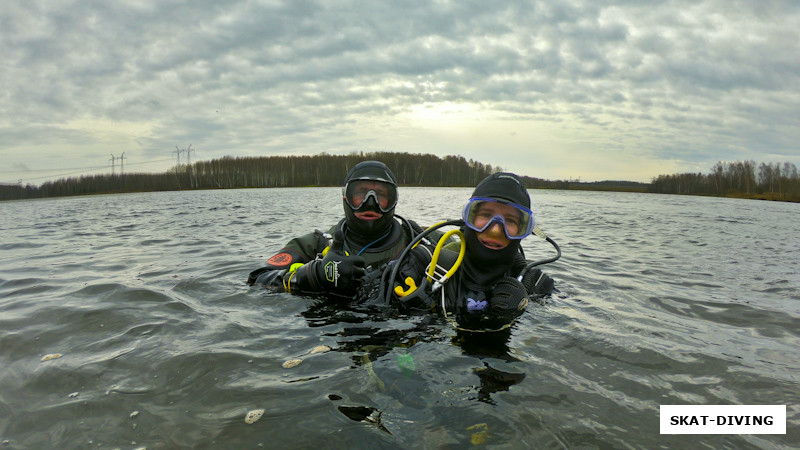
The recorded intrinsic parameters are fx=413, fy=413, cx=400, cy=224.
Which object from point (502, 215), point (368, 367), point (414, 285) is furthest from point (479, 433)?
point (502, 215)

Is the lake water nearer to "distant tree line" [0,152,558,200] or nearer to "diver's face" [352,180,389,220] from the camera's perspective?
"diver's face" [352,180,389,220]

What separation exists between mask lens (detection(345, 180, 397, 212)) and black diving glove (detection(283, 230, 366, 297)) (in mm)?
451

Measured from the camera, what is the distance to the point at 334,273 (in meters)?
4.53

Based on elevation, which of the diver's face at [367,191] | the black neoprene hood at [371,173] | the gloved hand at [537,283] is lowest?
the gloved hand at [537,283]

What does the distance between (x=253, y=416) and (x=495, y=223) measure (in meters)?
2.72

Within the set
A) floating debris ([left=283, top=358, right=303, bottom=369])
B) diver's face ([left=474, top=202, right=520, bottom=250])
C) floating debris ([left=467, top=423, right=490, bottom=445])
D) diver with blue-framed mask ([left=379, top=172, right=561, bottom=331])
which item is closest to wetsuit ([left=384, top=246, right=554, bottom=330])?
diver with blue-framed mask ([left=379, top=172, right=561, bottom=331])

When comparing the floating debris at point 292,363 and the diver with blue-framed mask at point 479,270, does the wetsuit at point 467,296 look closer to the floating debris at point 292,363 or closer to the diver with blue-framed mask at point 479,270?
the diver with blue-framed mask at point 479,270

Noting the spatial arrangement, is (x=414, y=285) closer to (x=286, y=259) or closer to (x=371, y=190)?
(x=371, y=190)

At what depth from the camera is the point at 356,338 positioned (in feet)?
12.7

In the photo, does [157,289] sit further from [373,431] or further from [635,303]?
[635,303]

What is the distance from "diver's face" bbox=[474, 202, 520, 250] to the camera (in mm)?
4152

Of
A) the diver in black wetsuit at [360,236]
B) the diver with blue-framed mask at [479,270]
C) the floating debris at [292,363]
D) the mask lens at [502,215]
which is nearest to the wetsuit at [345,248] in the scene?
the diver in black wetsuit at [360,236]

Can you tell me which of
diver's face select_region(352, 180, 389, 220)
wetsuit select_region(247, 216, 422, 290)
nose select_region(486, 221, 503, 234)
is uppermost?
diver's face select_region(352, 180, 389, 220)

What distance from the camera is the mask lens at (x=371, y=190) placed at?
511cm
